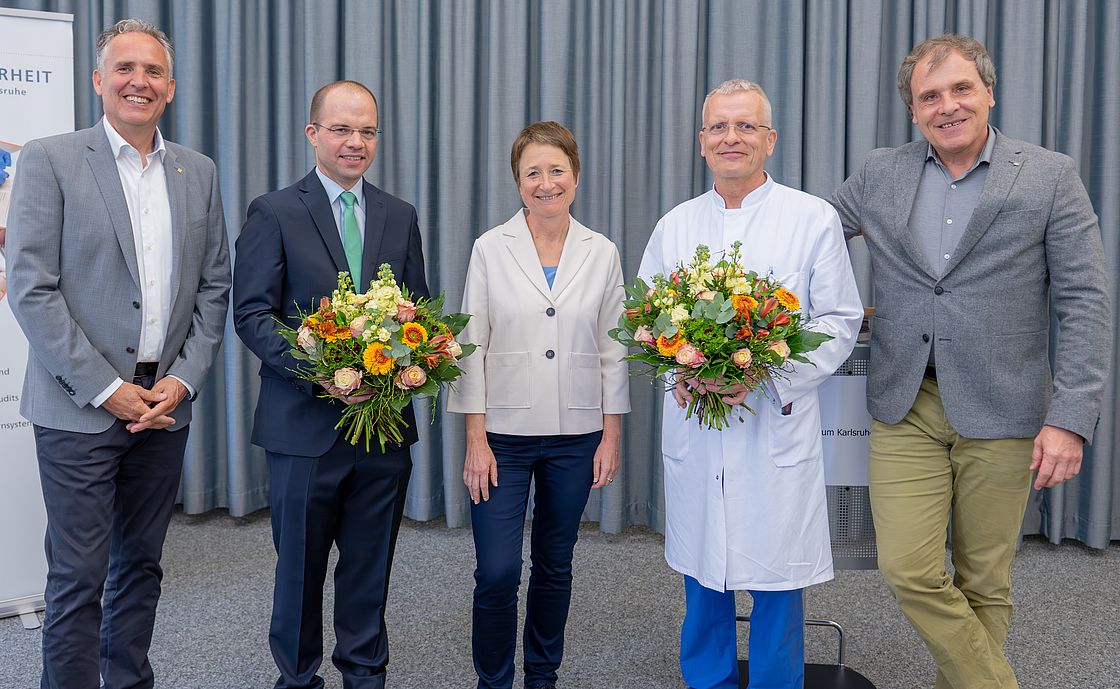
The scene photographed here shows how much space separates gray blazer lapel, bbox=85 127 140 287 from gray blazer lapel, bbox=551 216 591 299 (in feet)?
4.13

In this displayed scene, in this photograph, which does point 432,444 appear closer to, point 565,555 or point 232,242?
point 232,242

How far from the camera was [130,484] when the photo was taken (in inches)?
105

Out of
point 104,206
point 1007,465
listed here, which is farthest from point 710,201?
point 104,206

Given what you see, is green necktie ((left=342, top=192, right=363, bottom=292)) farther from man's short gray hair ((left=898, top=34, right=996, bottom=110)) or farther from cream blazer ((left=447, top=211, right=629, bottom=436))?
man's short gray hair ((left=898, top=34, right=996, bottom=110))

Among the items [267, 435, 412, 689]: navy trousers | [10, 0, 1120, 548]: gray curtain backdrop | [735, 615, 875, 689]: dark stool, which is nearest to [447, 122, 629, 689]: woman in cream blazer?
[267, 435, 412, 689]: navy trousers

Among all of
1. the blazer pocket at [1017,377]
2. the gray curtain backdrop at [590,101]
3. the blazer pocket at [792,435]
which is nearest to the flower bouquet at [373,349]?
the blazer pocket at [792,435]

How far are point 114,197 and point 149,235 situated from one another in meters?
0.14

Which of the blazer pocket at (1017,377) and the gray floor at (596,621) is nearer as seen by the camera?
the blazer pocket at (1017,377)

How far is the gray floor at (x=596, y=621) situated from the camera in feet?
10.2

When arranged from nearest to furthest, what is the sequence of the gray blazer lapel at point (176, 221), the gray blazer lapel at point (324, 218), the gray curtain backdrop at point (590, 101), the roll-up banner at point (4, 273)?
1. the gray blazer lapel at point (324, 218)
2. the gray blazer lapel at point (176, 221)
3. the roll-up banner at point (4, 273)
4. the gray curtain backdrop at point (590, 101)

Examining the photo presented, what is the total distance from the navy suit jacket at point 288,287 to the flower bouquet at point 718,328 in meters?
0.86

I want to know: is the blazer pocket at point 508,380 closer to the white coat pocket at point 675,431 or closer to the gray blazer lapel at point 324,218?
the white coat pocket at point 675,431

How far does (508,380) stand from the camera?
8.89ft

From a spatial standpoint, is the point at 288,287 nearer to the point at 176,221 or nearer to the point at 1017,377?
the point at 176,221
